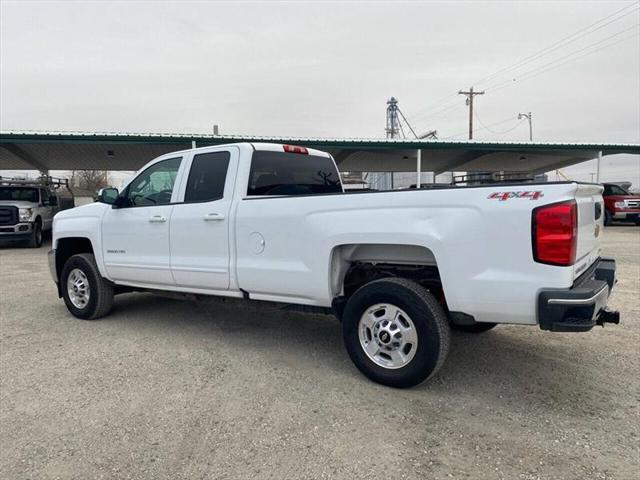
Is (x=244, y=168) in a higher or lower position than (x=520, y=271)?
higher

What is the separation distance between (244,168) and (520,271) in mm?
2683

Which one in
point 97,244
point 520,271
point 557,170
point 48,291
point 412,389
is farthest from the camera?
point 557,170

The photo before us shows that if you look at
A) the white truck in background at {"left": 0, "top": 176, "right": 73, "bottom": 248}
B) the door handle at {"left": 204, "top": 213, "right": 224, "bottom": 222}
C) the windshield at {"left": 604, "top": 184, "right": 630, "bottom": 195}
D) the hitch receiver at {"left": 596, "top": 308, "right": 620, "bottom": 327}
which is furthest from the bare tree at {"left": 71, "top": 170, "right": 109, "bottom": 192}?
the hitch receiver at {"left": 596, "top": 308, "right": 620, "bottom": 327}

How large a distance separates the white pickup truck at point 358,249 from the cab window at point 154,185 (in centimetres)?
2

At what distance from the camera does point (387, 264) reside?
13.1ft

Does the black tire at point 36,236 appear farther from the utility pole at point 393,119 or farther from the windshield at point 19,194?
the utility pole at point 393,119

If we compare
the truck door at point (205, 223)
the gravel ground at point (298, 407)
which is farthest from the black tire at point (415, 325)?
the truck door at point (205, 223)

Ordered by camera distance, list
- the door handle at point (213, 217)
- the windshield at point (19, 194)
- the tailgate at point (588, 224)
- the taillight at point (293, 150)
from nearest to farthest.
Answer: the tailgate at point (588, 224) → the door handle at point (213, 217) → the taillight at point (293, 150) → the windshield at point (19, 194)

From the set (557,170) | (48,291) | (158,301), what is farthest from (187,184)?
(557,170)

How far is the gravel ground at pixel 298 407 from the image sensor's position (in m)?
2.71

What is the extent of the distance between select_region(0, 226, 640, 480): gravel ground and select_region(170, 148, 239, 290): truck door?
58 centimetres

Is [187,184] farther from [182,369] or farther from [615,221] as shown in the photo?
[615,221]

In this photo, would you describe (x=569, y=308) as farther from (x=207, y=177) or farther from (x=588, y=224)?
(x=207, y=177)

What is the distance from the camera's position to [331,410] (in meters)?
3.34
